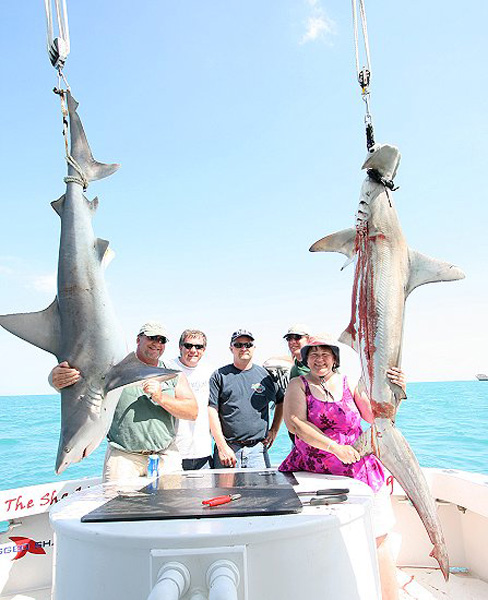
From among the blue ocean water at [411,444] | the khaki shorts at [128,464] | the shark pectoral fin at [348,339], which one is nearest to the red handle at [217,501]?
the shark pectoral fin at [348,339]

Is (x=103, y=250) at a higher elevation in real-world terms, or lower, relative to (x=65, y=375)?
higher

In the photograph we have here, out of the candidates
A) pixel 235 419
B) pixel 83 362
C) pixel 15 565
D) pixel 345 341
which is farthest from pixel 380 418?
pixel 15 565

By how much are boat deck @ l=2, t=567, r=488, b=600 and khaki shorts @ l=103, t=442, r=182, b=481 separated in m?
2.24

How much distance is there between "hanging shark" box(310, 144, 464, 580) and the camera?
8.51 feet

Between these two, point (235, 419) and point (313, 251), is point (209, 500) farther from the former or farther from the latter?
point (235, 419)

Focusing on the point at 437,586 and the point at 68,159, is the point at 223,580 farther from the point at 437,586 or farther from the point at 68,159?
the point at 437,586

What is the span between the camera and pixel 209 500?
2.23 meters

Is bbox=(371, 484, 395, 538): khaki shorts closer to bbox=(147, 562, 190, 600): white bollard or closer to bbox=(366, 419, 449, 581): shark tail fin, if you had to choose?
bbox=(366, 419, 449, 581): shark tail fin

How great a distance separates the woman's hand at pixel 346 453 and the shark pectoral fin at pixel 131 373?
47.5 inches

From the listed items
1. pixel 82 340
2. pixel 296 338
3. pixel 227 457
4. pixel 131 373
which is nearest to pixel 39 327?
pixel 82 340

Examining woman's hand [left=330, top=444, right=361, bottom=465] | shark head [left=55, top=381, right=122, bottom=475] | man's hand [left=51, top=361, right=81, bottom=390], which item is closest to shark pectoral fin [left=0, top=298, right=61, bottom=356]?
man's hand [left=51, top=361, right=81, bottom=390]

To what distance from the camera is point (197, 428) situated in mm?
Result: 4691

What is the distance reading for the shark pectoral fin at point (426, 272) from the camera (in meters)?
2.77

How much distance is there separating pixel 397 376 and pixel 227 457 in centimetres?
211
